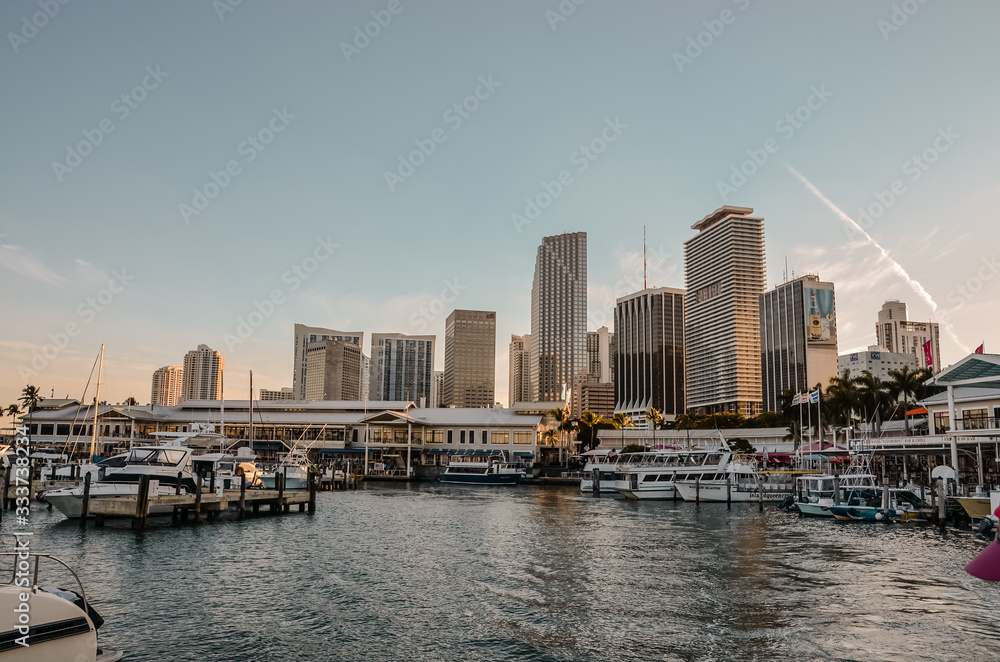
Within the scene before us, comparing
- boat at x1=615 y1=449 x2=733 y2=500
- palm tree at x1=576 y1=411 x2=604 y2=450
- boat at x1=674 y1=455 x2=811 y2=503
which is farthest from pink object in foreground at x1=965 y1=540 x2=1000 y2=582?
palm tree at x1=576 y1=411 x2=604 y2=450

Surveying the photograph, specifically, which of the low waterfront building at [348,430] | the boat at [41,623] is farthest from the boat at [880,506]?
the low waterfront building at [348,430]

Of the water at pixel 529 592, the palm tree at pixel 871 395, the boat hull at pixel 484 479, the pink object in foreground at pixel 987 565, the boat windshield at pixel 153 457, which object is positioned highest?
the palm tree at pixel 871 395

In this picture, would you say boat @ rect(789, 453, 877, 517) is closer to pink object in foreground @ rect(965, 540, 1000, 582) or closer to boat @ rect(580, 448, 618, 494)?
boat @ rect(580, 448, 618, 494)

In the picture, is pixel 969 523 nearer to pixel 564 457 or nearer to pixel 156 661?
pixel 156 661

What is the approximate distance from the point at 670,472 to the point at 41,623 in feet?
204

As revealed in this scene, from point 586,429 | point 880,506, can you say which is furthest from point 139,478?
point 586,429

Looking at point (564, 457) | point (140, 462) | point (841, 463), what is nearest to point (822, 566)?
point (140, 462)

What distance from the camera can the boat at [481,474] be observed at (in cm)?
9438

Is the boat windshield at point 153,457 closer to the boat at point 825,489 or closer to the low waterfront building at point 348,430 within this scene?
the boat at point 825,489

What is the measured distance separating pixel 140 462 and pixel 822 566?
37.8 m

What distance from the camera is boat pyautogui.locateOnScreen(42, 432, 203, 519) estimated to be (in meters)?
39.4

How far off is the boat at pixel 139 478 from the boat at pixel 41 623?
30111mm

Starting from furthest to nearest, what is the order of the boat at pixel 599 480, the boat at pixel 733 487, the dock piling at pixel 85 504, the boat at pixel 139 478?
the boat at pixel 599 480, the boat at pixel 733 487, the boat at pixel 139 478, the dock piling at pixel 85 504

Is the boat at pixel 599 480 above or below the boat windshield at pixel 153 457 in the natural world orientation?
below
